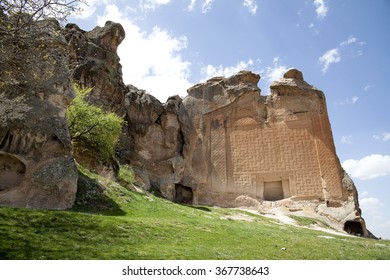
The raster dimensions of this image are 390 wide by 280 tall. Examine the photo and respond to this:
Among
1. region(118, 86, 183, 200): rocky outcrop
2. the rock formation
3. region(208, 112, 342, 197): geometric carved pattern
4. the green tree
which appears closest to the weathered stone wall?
region(208, 112, 342, 197): geometric carved pattern

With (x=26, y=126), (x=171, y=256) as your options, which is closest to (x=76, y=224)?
(x=171, y=256)

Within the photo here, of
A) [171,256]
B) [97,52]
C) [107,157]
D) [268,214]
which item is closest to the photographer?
[171,256]

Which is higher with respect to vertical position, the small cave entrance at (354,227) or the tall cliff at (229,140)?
the tall cliff at (229,140)

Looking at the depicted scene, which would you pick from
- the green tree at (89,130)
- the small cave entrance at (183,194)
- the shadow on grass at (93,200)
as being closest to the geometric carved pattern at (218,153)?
the small cave entrance at (183,194)

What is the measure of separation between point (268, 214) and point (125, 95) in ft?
68.9

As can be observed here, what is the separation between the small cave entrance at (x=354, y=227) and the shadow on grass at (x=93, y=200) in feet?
83.7

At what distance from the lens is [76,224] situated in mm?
11422

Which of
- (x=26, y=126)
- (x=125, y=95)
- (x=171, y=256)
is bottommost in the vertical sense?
(x=171, y=256)

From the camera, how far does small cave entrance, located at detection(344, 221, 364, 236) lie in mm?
33188

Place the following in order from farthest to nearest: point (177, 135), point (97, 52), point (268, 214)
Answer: point (177, 135)
point (97, 52)
point (268, 214)

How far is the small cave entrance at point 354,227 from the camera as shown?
109 feet

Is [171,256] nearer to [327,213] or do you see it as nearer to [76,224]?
[76,224]

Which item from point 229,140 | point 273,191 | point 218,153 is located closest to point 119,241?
point 273,191

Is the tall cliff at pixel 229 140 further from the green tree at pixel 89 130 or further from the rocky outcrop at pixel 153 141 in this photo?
the green tree at pixel 89 130
